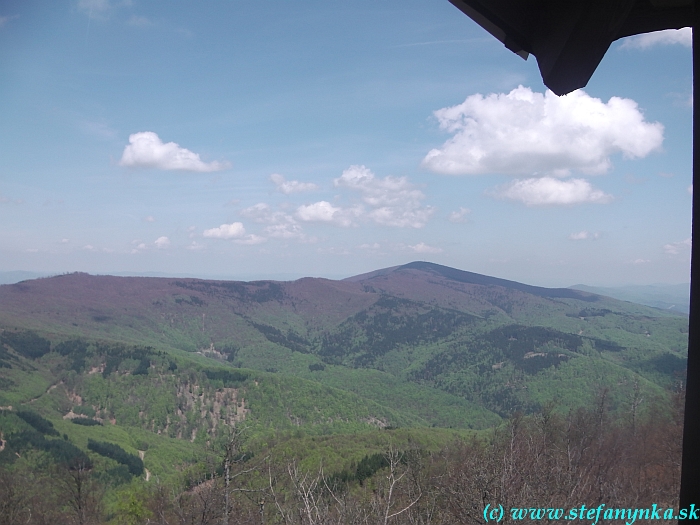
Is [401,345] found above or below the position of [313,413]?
above

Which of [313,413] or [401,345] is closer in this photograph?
[313,413]

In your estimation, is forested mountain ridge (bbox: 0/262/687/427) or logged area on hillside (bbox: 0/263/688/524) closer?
logged area on hillside (bbox: 0/263/688/524)

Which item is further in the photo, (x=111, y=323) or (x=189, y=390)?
(x=111, y=323)

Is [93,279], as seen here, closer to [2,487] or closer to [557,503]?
[2,487]

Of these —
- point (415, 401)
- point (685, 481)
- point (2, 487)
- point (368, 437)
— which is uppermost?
point (685, 481)

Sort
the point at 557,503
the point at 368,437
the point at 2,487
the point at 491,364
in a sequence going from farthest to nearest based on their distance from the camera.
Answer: the point at 491,364, the point at 368,437, the point at 2,487, the point at 557,503

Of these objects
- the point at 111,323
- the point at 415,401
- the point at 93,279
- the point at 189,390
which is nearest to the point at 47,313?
the point at 111,323

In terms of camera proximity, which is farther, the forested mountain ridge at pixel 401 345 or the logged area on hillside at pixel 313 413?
the forested mountain ridge at pixel 401 345

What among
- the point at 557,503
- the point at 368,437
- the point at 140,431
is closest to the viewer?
the point at 557,503
